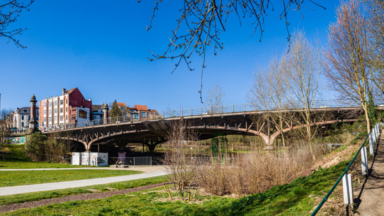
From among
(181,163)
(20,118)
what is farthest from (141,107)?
(181,163)

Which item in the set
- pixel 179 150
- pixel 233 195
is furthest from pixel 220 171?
pixel 179 150

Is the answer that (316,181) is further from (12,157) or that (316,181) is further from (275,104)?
(12,157)

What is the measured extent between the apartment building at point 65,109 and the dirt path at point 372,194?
Result: 86297 millimetres

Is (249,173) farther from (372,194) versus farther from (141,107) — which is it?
(141,107)

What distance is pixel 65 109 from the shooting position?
292 ft

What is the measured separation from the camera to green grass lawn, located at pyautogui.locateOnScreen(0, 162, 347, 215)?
7051 millimetres

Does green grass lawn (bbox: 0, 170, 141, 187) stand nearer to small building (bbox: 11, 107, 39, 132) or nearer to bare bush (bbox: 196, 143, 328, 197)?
bare bush (bbox: 196, 143, 328, 197)

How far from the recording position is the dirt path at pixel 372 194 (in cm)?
568

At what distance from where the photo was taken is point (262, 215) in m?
6.77

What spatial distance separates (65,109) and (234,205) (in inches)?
3611

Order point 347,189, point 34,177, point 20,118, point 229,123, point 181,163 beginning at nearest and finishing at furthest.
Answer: point 347,189, point 181,163, point 34,177, point 229,123, point 20,118

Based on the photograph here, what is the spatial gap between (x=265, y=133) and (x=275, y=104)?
769 cm

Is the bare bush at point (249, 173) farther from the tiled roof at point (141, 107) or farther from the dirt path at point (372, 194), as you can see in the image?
the tiled roof at point (141, 107)

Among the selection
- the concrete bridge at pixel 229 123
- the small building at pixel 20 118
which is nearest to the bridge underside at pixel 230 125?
the concrete bridge at pixel 229 123
